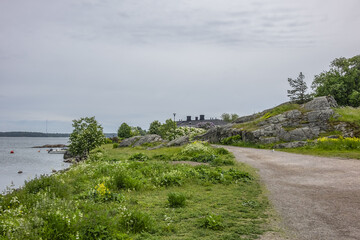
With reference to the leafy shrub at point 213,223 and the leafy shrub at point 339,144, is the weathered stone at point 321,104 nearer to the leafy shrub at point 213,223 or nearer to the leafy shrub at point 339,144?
the leafy shrub at point 339,144

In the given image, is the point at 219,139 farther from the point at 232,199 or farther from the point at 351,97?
the point at 232,199

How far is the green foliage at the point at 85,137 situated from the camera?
2928 centimetres

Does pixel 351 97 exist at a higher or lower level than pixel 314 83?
lower

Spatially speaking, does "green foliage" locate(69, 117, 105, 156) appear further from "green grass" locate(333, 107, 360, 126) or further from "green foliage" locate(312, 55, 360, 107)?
"green foliage" locate(312, 55, 360, 107)

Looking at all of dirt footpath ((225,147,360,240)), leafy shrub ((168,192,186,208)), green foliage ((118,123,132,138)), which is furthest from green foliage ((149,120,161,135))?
leafy shrub ((168,192,186,208))

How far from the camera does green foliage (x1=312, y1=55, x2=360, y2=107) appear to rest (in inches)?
1525

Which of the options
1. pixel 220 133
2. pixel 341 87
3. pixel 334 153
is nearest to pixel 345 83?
pixel 341 87

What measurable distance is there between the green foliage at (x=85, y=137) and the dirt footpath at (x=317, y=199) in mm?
22133

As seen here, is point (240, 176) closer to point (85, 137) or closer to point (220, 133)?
point (85, 137)

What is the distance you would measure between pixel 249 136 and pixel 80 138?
63.4ft

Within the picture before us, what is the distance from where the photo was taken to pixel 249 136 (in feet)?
97.1

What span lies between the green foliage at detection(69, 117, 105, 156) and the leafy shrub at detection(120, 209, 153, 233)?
25486 millimetres

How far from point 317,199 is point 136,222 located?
5281 mm

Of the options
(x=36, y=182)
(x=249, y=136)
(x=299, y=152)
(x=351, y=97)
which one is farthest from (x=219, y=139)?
(x=36, y=182)
